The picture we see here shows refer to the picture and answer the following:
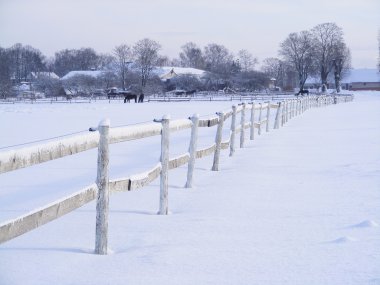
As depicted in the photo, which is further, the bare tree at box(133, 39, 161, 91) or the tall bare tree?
the tall bare tree

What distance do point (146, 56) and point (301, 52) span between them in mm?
32663

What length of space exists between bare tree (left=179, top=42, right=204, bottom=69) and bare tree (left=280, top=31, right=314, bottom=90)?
50731 mm

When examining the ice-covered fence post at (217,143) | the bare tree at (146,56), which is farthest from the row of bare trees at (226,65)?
the ice-covered fence post at (217,143)

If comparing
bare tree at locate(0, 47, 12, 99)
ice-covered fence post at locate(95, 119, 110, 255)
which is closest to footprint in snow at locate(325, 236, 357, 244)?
ice-covered fence post at locate(95, 119, 110, 255)

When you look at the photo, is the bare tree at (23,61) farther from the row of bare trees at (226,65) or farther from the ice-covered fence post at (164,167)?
the ice-covered fence post at (164,167)

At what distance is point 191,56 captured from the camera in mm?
171625

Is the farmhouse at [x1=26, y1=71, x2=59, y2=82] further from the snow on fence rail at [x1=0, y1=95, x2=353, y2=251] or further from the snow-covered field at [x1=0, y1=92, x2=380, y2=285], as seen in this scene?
the snow on fence rail at [x1=0, y1=95, x2=353, y2=251]

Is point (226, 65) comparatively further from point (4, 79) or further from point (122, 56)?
point (4, 79)

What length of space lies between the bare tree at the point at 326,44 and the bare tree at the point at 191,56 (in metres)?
56.2

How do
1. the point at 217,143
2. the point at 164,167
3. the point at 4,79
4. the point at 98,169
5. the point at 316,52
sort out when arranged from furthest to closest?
the point at 316,52
the point at 4,79
the point at 217,143
the point at 164,167
the point at 98,169

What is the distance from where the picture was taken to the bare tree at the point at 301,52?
11318 centimetres

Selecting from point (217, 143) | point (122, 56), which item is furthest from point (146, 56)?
point (217, 143)

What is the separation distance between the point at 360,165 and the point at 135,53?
119494 mm

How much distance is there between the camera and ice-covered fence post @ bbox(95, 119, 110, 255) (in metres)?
4.84
